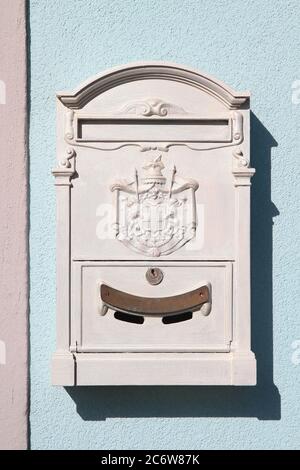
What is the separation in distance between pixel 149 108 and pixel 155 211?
354 millimetres

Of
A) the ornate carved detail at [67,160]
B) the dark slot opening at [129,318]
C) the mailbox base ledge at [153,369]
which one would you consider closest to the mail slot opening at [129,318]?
the dark slot opening at [129,318]

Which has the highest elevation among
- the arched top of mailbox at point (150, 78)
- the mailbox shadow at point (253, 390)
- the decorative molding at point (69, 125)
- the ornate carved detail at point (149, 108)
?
the arched top of mailbox at point (150, 78)

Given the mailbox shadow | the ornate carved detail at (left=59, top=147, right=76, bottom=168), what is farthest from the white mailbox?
the mailbox shadow

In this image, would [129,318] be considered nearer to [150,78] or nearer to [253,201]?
[253,201]

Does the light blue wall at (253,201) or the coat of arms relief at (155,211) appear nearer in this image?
the coat of arms relief at (155,211)

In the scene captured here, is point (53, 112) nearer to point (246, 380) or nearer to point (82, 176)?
point (82, 176)

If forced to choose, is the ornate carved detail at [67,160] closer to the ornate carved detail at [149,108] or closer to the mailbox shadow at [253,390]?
the ornate carved detail at [149,108]

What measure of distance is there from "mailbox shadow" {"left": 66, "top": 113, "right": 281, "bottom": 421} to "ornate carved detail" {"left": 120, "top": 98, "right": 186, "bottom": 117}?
0.36 meters

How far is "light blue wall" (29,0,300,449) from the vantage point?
268cm

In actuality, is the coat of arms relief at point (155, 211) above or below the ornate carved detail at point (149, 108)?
below

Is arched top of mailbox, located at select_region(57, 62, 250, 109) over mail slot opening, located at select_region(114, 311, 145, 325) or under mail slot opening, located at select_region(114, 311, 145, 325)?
over

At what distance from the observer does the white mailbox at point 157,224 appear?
99.7 inches

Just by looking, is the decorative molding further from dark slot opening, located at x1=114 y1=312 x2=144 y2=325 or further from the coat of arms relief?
dark slot opening, located at x1=114 y1=312 x2=144 y2=325

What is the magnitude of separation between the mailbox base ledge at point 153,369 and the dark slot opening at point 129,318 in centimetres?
13
